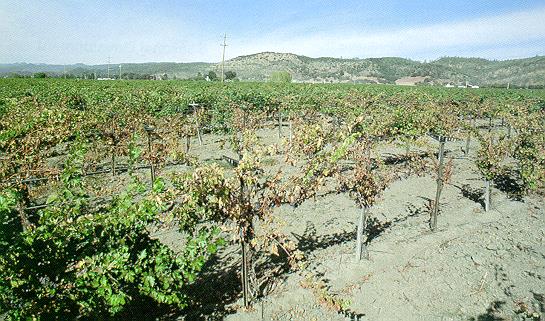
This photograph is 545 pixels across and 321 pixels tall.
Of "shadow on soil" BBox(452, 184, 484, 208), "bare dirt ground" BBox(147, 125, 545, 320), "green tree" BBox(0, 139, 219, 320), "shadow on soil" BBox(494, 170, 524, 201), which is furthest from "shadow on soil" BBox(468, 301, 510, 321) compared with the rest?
"shadow on soil" BBox(494, 170, 524, 201)

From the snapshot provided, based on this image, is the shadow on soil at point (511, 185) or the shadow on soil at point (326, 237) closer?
the shadow on soil at point (326, 237)

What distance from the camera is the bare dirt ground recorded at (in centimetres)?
654

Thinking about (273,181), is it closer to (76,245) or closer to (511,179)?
(76,245)

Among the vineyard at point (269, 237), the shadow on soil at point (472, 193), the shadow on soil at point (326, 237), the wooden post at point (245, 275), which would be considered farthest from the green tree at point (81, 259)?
the shadow on soil at point (472, 193)

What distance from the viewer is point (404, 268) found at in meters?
7.87

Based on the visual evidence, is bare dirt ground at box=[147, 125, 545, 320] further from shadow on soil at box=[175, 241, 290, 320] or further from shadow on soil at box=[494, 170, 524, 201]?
shadow on soil at box=[494, 170, 524, 201]

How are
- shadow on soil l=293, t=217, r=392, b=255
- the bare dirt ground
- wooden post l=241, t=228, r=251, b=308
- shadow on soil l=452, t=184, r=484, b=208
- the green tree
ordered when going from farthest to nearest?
shadow on soil l=452, t=184, r=484, b=208 → shadow on soil l=293, t=217, r=392, b=255 → the bare dirt ground → wooden post l=241, t=228, r=251, b=308 → the green tree

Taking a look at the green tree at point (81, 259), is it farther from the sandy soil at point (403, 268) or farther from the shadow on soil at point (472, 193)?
the shadow on soil at point (472, 193)

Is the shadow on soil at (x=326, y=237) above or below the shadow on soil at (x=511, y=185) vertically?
below

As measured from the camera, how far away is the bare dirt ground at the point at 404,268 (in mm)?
6535

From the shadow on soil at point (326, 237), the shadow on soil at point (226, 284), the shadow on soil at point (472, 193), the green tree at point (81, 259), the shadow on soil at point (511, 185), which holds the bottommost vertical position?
the shadow on soil at point (226, 284)

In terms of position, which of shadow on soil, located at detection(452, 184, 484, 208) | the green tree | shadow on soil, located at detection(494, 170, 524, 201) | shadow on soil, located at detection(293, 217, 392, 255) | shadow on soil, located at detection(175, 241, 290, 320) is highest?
the green tree

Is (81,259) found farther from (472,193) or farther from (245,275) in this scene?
(472,193)

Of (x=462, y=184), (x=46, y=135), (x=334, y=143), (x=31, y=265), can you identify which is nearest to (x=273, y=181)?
(x=334, y=143)
